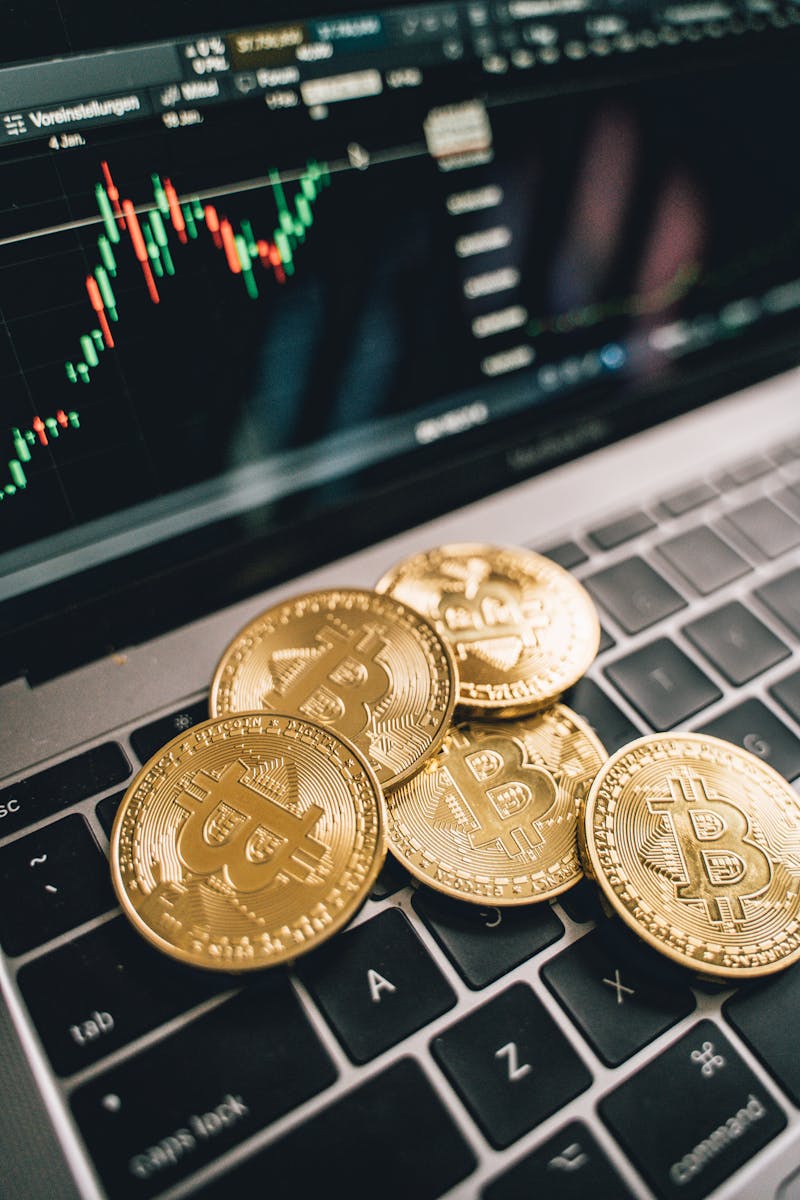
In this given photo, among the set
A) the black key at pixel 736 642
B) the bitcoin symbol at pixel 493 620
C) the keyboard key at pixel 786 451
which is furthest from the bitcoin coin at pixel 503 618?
the keyboard key at pixel 786 451

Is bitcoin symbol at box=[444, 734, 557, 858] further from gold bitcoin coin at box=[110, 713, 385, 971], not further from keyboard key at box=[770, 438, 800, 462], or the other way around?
keyboard key at box=[770, 438, 800, 462]

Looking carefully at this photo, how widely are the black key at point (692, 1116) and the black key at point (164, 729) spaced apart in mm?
357

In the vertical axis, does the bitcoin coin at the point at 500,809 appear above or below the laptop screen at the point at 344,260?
below

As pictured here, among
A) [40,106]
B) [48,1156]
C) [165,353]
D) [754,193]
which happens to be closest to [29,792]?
[48,1156]

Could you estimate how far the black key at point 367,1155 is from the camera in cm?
41

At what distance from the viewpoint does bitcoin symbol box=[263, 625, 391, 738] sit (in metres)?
0.58

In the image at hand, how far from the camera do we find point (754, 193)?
2.59ft

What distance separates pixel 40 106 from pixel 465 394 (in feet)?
1.23

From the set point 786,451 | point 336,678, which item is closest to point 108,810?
point 336,678

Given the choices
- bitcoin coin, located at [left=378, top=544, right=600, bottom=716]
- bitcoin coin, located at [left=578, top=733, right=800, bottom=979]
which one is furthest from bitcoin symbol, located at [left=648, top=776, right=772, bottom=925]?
bitcoin coin, located at [left=378, top=544, right=600, bottom=716]

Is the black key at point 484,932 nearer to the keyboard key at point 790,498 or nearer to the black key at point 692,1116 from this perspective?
the black key at point 692,1116

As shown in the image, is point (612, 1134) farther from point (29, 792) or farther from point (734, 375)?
point (734, 375)

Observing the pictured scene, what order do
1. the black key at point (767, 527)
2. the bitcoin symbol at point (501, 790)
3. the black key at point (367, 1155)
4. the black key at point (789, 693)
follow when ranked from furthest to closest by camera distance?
the black key at point (767, 527) → the black key at point (789, 693) → the bitcoin symbol at point (501, 790) → the black key at point (367, 1155)

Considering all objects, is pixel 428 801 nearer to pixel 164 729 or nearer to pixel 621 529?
pixel 164 729
